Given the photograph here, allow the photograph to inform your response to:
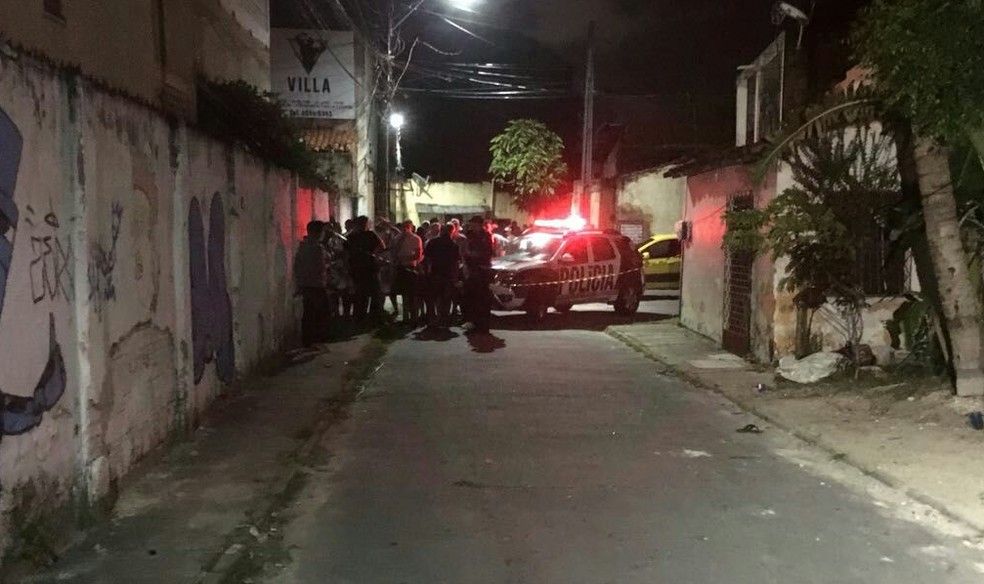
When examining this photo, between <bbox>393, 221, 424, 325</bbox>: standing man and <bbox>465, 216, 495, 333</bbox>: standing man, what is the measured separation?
108 cm

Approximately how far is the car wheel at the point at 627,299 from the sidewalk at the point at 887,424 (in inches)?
245

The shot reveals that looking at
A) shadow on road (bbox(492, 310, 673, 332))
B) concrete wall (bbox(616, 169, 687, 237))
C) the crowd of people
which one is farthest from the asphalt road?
concrete wall (bbox(616, 169, 687, 237))

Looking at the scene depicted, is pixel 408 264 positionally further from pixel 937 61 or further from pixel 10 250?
pixel 10 250

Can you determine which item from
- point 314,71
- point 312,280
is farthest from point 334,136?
point 312,280

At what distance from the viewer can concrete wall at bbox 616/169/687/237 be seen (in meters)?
27.8

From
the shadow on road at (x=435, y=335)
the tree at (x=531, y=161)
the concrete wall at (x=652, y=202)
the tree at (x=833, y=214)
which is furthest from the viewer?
the tree at (x=531, y=161)

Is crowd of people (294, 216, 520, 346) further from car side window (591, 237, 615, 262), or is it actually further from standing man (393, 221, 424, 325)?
car side window (591, 237, 615, 262)

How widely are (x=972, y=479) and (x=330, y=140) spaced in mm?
23588

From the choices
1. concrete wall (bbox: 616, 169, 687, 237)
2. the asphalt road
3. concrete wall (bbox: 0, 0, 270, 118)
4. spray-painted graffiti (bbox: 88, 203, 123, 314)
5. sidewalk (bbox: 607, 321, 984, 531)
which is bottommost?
the asphalt road

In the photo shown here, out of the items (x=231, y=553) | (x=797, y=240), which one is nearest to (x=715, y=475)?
(x=231, y=553)

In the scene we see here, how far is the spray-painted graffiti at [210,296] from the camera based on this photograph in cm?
776

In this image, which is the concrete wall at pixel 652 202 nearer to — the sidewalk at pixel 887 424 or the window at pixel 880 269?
the sidewalk at pixel 887 424

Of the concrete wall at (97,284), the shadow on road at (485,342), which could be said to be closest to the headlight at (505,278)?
the shadow on road at (485,342)

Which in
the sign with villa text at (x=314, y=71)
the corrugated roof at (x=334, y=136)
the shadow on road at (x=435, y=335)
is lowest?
the shadow on road at (x=435, y=335)
